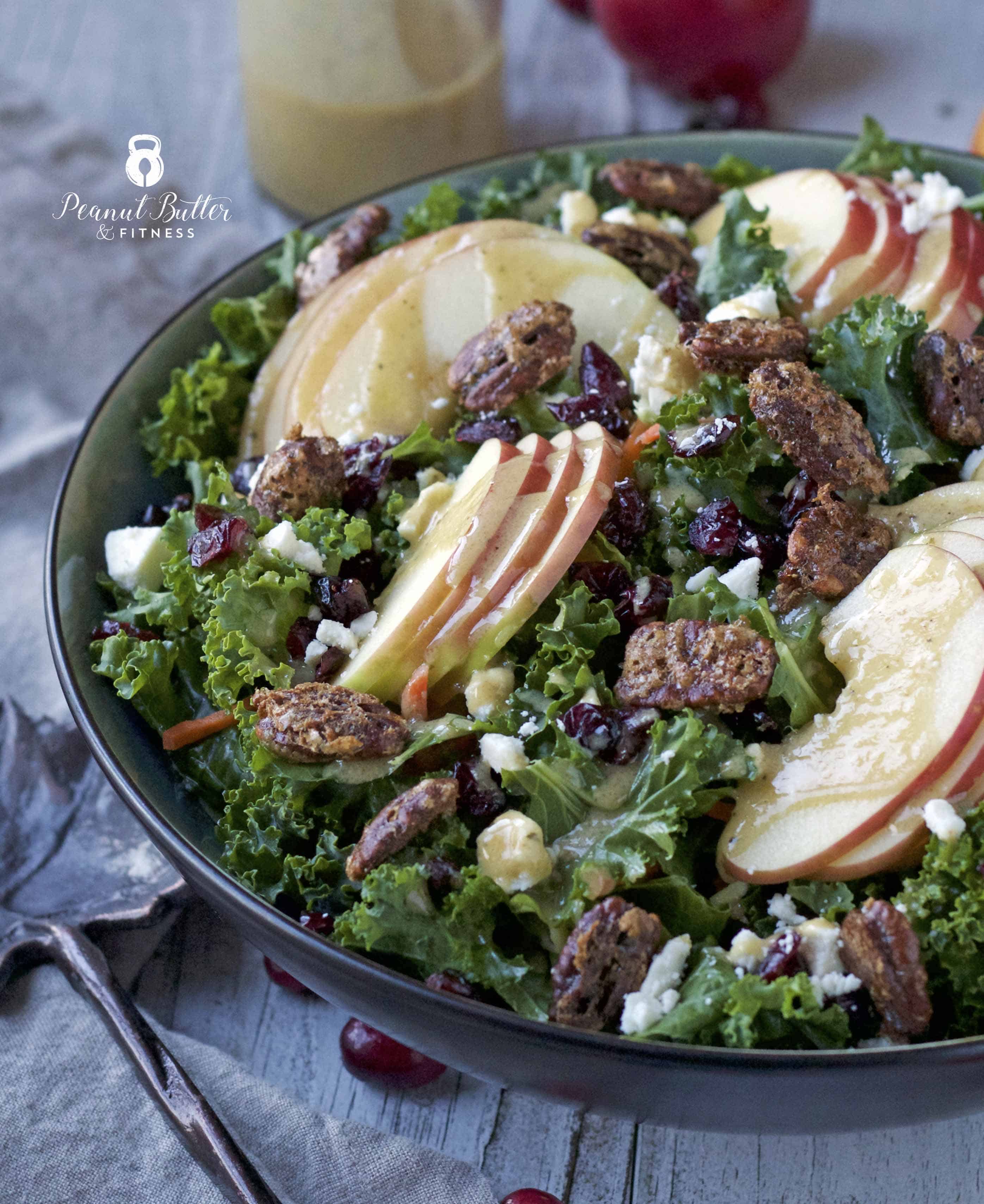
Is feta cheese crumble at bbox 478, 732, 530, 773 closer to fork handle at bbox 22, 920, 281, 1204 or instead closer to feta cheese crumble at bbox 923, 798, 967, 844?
feta cheese crumble at bbox 923, 798, 967, 844

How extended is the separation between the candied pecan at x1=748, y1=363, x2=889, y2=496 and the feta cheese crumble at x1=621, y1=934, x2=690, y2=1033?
958 millimetres

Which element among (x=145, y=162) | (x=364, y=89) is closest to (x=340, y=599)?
(x=364, y=89)

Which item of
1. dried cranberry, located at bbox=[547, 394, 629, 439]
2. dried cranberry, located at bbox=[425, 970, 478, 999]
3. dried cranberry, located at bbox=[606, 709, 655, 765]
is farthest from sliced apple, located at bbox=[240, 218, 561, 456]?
dried cranberry, located at bbox=[425, 970, 478, 999]

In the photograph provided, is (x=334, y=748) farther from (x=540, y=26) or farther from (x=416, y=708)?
(x=540, y=26)

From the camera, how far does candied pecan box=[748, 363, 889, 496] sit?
2.53m

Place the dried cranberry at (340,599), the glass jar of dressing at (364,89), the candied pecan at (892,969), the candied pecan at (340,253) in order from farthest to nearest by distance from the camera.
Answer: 1. the glass jar of dressing at (364,89)
2. the candied pecan at (340,253)
3. the dried cranberry at (340,599)
4. the candied pecan at (892,969)

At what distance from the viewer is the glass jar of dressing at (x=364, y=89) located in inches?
167

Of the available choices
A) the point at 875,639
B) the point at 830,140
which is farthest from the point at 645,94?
the point at 875,639

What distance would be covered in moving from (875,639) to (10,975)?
1.93 meters

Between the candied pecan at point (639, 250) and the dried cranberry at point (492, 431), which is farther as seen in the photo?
the candied pecan at point (639, 250)

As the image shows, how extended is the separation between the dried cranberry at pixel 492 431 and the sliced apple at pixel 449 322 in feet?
0.51

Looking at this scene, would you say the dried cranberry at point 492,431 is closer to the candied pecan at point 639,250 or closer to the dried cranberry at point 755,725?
the candied pecan at point 639,250

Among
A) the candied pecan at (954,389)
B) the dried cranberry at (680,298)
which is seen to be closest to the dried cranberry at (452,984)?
the candied pecan at (954,389)

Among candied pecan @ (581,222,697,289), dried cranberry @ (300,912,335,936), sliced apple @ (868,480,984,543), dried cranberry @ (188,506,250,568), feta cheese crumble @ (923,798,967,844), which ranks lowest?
dried cranberry @ (300,912,335,936)
